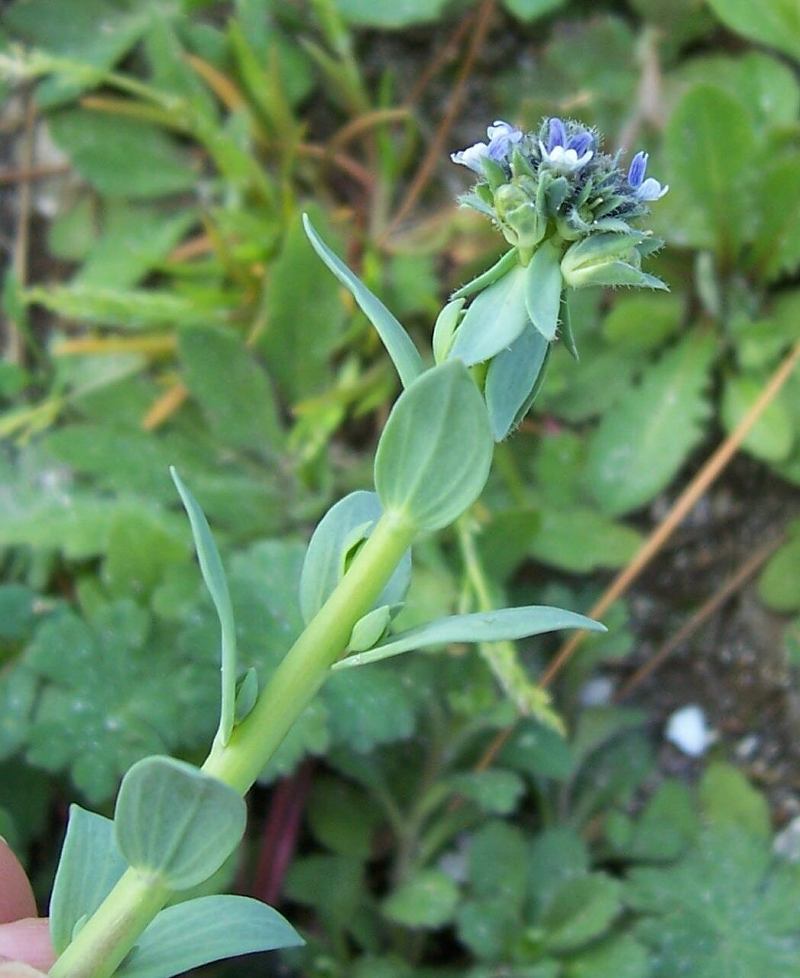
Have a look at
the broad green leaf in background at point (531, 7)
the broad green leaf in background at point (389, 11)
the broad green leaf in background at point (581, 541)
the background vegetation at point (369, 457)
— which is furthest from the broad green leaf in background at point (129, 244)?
the broad green leaf in background at point (581, 541)

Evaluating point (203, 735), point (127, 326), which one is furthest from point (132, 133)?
point (203, 735)

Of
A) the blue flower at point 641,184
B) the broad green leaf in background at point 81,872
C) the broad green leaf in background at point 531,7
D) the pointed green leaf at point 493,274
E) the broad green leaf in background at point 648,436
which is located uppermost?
the blue flower at point 641,184

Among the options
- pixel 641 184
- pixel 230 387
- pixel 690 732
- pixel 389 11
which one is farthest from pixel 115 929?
pixel 389 11

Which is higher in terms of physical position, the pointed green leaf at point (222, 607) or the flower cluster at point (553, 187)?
the flower cluster at point (553, 187)

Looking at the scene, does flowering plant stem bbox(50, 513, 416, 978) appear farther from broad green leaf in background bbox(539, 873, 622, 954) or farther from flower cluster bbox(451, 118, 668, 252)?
broad green leaf in background bbox(539, 873, 622, 954)

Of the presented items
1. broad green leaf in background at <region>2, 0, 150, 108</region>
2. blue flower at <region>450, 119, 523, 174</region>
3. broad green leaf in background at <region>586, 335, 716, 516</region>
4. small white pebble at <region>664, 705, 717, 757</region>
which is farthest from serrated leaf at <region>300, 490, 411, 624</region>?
broad green leaf in background at <region>2, 0, 150, 108</region>

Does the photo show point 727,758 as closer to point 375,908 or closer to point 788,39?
point 375,908

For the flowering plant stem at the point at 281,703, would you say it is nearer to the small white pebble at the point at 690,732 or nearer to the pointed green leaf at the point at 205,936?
the pointed green leaf at the point at 205,936

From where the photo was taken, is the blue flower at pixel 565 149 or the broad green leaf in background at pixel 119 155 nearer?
the blue flower at pixel 565 149
